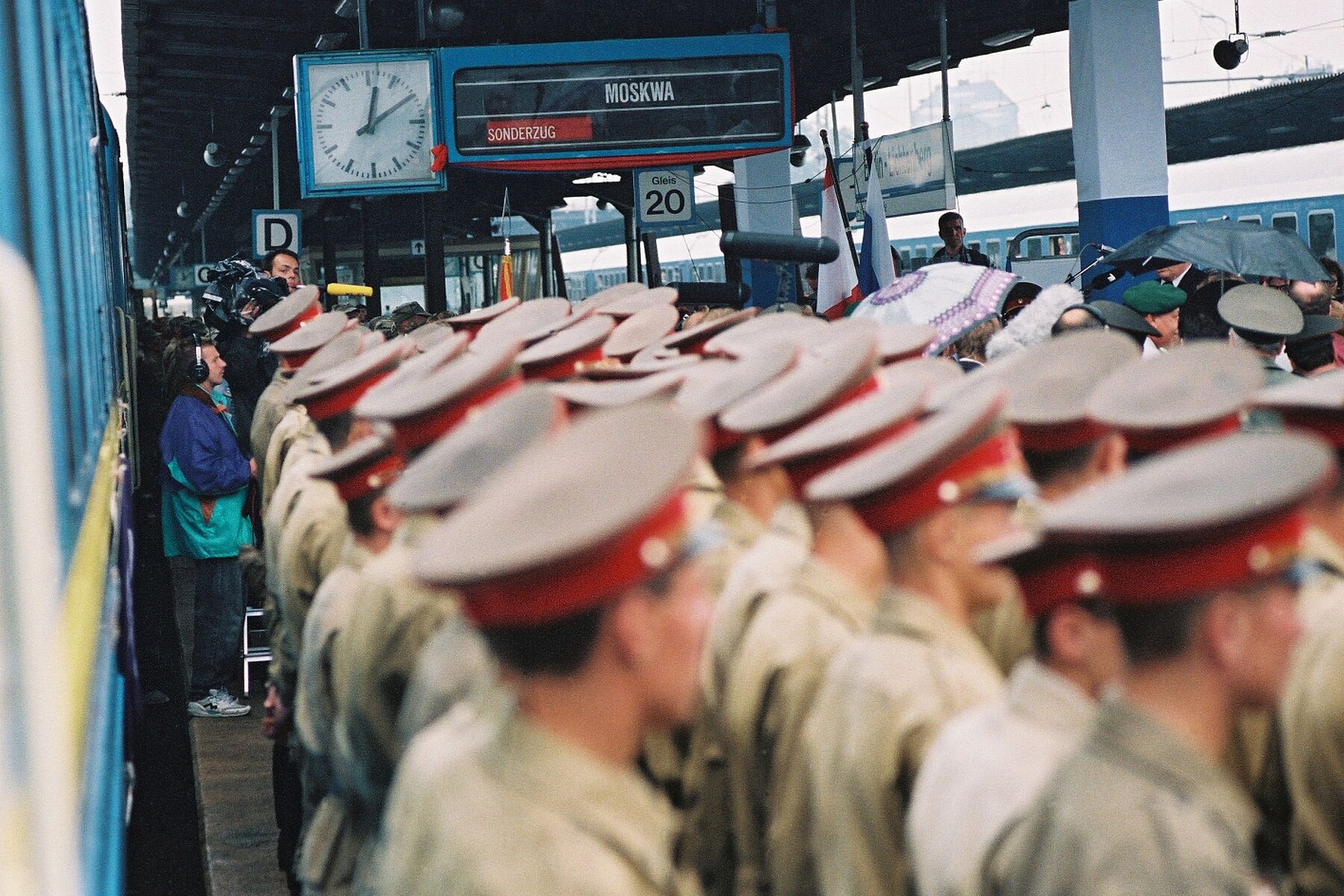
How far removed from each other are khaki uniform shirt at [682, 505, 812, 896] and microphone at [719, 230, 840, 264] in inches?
199

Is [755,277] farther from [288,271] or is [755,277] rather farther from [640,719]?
[640,719]

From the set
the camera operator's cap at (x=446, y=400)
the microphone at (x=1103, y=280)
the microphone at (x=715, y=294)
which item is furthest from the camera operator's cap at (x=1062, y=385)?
the microphone at (x=715, y=294)

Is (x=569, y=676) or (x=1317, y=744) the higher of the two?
(x=569, y=676)

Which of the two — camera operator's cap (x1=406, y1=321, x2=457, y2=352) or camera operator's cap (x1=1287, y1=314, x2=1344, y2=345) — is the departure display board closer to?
camera operator's cap (x1=406, y1=321, x2=457, y2=352)

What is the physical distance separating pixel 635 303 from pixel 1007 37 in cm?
1393

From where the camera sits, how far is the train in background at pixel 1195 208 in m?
21.1

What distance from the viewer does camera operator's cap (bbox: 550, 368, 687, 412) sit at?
377 cm

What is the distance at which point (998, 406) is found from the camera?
2.50 m

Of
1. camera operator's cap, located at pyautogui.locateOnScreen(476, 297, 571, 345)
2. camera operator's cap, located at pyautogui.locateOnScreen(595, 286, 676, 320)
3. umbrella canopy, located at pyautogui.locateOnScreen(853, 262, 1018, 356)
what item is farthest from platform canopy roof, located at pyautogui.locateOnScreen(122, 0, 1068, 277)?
camera operator's cap, located at pyautogui.locateOnScreen(476, 297, 571, 345)

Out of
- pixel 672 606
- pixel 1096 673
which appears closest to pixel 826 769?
pixel 1096 673

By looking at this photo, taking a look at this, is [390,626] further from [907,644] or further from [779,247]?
[779,247]

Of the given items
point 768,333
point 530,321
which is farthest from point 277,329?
point 768,333

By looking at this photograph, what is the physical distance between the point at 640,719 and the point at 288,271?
837cm

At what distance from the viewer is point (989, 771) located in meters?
2.05
